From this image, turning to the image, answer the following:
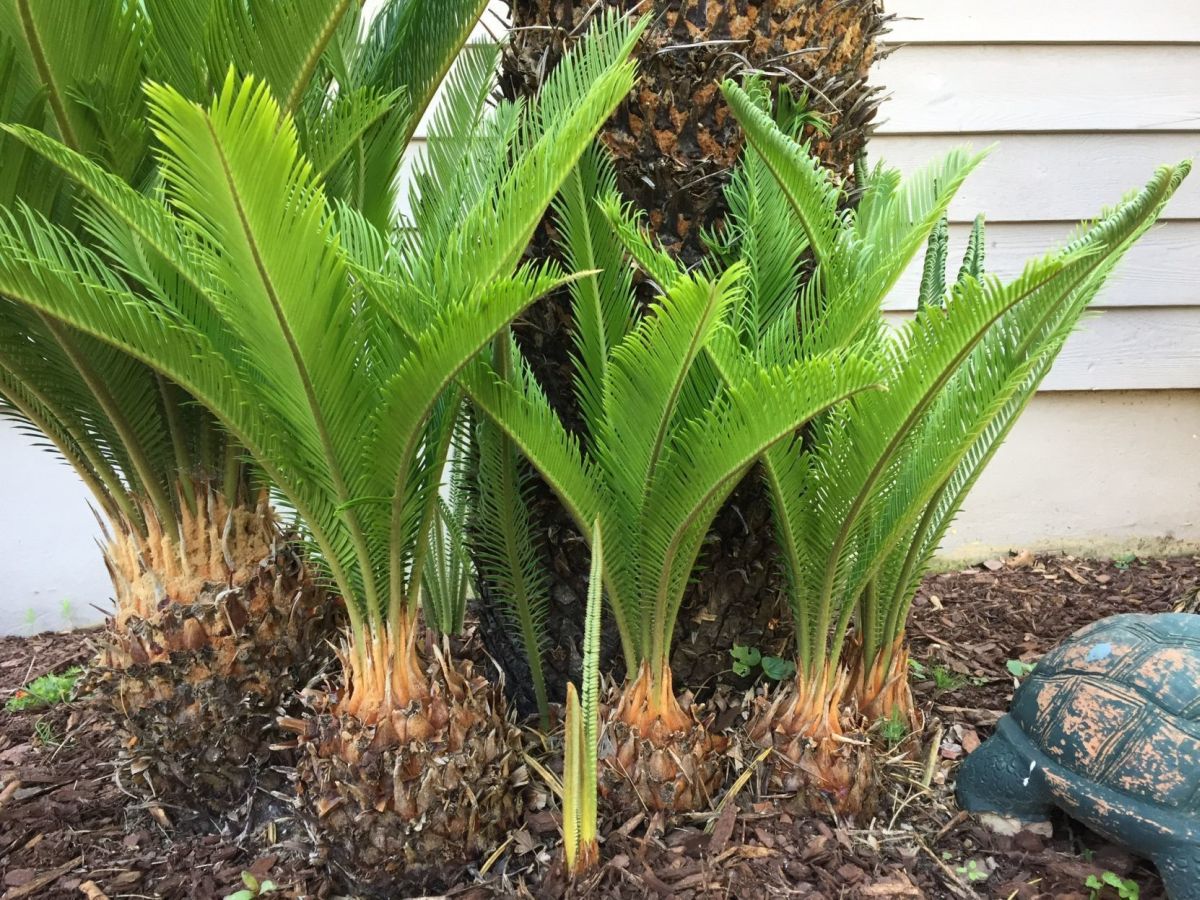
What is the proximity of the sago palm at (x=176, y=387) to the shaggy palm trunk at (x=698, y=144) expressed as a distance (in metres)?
0.33

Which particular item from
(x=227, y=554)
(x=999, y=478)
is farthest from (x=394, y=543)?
(x=999, y=478)

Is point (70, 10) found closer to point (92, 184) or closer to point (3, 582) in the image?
point (92, 184)

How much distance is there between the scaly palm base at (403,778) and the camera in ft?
4.40

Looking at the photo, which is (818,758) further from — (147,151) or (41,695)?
(41,695)

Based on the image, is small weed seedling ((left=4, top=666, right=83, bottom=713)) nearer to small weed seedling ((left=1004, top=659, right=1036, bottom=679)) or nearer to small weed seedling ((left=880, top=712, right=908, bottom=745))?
small weed seedling ((left=880, top=712, right=908, bottom=745))

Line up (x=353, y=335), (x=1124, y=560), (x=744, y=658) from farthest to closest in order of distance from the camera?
(x=1124, y=560), (x=744, y=658), (x=353, y=335)

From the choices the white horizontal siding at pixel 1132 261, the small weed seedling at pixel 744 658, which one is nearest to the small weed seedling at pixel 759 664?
the small weed seedling at pixel 744 658

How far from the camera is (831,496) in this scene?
4.52 ft

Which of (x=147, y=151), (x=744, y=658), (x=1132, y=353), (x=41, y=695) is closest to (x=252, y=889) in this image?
(x=744, y=658)

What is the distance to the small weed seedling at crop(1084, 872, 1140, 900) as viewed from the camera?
1.38 m

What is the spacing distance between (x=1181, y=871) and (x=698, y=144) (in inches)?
57.8

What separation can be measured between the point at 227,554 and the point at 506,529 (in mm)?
529

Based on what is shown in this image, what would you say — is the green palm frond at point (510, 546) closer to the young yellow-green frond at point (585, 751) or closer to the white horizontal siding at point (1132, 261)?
the young yellow-green frond at point (585, 751)

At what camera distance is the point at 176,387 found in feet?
5.05
